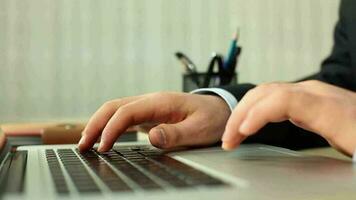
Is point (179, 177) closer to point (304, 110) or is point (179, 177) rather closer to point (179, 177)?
point (179, 177)

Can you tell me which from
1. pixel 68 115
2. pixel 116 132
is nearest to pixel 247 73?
pixel 68 115

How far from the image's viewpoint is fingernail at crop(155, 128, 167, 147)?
541 mm

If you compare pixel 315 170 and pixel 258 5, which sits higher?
pixel 258 5

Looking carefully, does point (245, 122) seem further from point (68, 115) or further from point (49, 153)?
point (68, 115)

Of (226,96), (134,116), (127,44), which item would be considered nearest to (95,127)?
(134,116)

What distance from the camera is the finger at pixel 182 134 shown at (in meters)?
0.54

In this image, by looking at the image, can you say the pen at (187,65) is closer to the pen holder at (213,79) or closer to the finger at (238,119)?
the pen holder at (213,79)

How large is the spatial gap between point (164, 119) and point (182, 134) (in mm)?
67

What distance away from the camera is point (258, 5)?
147 cm

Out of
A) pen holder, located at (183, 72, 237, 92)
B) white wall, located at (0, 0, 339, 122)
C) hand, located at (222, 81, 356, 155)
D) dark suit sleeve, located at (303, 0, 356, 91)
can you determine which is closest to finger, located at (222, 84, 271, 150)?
hand, located at (222, 81, 356, 155)

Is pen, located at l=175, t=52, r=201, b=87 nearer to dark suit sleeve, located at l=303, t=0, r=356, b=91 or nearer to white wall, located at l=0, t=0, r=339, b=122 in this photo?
white wall, located at l=0, t=0, r=339, b=122

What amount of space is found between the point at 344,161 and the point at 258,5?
1.10 metres

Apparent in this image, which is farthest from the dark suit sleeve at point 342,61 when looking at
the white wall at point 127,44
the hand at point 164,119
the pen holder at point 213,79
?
the white wall at point 127,44

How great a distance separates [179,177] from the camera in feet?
1.04
